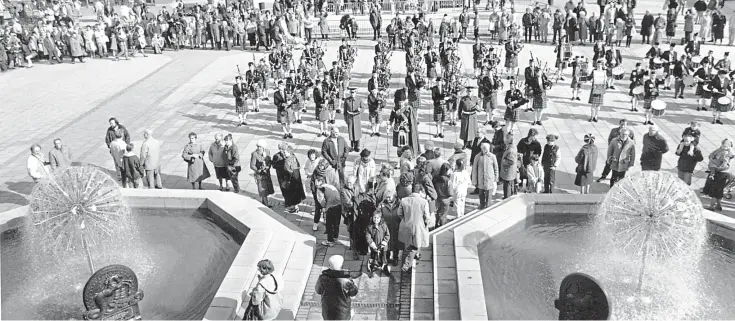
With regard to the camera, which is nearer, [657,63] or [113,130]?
[113,130]

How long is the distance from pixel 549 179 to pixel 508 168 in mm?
1010

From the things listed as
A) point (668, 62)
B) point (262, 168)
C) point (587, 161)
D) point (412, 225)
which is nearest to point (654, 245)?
point (412, 225)

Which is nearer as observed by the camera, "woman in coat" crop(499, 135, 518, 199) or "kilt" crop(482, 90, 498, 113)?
"woman in coat" crop(499, 135, 518, 199)

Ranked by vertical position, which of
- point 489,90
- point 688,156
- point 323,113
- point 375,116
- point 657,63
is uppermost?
point 657,63

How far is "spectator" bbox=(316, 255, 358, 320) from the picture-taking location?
823 centimetres

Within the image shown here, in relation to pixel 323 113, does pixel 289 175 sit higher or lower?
lower

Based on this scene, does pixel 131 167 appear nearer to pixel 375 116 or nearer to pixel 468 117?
pixel 375 116

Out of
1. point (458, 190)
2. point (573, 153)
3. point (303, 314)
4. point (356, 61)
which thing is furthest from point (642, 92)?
point (303, 314)

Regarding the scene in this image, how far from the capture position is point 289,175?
12.6 m

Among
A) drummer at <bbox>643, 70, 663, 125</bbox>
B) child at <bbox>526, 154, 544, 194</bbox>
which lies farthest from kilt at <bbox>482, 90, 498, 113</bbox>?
child at <bbox>526, 154, 544, 194</bbox>

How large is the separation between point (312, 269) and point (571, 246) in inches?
168

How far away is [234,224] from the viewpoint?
38.5ft

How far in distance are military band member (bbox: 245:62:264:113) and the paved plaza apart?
1.10 feet

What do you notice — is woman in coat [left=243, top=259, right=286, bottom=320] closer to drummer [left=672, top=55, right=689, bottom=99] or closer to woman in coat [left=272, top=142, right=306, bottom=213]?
woman in coat [left=272, top=142, right=306, bottom=213]
